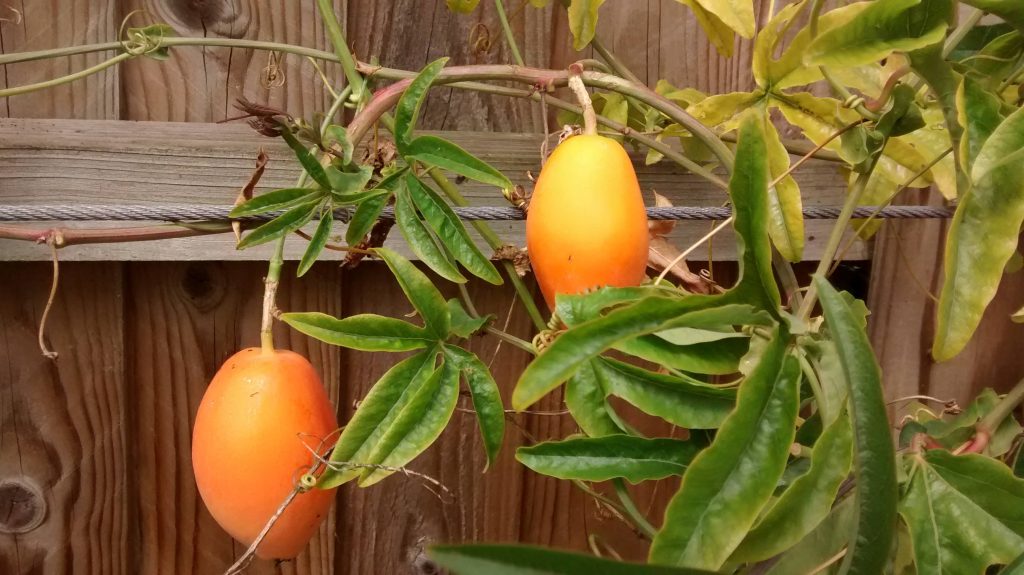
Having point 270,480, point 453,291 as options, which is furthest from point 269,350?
point 453,291

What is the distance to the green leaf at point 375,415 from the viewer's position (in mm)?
506

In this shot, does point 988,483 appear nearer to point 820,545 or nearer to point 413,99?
point 820,545

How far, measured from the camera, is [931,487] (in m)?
0.46

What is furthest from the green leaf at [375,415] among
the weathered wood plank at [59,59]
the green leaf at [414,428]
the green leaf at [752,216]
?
the weathered wood plank at [59,59]

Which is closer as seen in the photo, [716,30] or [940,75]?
→ [940,75]

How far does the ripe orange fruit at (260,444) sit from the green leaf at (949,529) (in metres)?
0.41

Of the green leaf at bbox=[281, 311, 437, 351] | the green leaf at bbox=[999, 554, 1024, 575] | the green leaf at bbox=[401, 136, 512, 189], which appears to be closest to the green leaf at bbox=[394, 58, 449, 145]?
the green leaf at bbox=[401, 136, 512, 189]

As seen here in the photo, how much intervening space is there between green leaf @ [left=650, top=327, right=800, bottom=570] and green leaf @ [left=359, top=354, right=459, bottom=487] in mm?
184

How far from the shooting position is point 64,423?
0.88 metres

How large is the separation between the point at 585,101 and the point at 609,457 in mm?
261

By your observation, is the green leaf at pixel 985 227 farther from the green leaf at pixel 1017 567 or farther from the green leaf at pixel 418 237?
the green leaf at pixel 418 237

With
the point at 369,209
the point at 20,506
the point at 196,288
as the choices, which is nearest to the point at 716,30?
the point at 369,209

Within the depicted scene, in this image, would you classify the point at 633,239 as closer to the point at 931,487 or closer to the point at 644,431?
the point at 931,487

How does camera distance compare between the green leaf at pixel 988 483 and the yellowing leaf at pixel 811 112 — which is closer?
the green leaf at pixel 988 483
